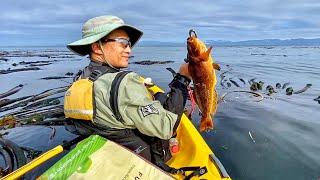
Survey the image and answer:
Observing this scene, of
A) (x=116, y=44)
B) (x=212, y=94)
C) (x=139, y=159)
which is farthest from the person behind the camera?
(x=212, y=94)

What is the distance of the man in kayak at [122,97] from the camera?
3.79 metres

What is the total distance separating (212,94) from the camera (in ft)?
16.7

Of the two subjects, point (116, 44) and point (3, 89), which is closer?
point (116, 44)

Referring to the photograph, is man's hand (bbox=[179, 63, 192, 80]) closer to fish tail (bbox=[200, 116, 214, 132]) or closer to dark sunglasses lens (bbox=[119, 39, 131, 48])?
dark sunglasses lens (bbox=[119, 39, 131, 48])

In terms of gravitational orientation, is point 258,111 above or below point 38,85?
above

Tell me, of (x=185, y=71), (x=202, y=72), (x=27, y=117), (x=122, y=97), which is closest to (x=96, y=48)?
(x=122, y=97)

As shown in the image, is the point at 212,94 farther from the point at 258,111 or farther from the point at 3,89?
the point at 3,89

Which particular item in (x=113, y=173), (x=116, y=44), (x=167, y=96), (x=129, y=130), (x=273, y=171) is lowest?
(x=273, y=171)

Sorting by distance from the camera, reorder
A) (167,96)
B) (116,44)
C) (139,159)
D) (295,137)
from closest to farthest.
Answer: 1. (139,159)
2. (116,44)
3. (167,96)
4. (295,137)

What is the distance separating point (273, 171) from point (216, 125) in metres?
3.92

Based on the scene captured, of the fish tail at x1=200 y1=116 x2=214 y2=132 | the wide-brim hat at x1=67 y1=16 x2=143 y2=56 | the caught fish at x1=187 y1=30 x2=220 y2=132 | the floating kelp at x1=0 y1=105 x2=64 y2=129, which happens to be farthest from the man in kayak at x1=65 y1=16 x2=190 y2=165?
the floating kelp at x1=0 y1=105 x2=64 y2=129

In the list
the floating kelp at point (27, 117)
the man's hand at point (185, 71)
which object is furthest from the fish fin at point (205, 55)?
the floating kelp at point (27, 117)

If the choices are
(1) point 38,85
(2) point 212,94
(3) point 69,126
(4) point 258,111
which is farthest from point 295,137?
(1) point 38,85

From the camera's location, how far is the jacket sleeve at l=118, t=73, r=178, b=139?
12.2 feet
